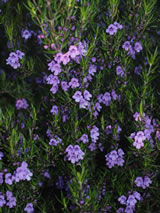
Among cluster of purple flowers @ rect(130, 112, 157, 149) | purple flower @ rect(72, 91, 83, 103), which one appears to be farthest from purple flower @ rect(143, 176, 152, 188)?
purple flower @ rect(72, 91, 83, 103)

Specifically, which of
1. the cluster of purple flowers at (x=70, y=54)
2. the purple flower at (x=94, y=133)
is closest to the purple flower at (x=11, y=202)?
the purple flower at (x=94, y=133)

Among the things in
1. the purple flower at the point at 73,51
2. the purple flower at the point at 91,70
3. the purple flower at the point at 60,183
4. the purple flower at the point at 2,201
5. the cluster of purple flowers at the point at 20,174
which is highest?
the purple flower at the point at 91,70

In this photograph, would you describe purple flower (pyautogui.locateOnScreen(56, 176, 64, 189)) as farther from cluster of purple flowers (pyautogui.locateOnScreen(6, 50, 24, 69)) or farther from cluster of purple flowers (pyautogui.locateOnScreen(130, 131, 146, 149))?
cluster of purple flowers (pyautogui.locateOnScreen(6, 50, 24, 69))

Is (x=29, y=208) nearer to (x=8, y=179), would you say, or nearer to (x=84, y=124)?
(x=8, y=179)

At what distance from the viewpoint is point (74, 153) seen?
236cm

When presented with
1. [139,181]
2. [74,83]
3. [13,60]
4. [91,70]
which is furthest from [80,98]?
[139,181]

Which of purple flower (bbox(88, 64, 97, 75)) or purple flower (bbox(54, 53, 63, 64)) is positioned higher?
purple flower (bbox(88, 64, 97, 75))

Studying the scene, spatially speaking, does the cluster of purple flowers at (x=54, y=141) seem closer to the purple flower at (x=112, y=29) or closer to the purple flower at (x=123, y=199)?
the purple flower at (x=123, y=199)

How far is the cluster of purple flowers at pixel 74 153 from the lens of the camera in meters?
2.36

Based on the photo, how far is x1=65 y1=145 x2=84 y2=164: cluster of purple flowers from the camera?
2.36 metres

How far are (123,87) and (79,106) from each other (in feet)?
1.61

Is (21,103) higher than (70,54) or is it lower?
higher

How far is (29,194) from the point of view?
96.7 inches

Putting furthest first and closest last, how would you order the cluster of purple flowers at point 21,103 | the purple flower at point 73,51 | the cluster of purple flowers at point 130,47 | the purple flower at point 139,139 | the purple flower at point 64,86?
the cluster of purple flowers at point 21,103, the cluster of purple flowers at point 130,47, the purple flower at point 64,86, the purple flower at point 139,139, the purple flower at point 73,51
